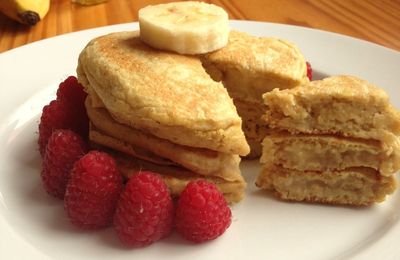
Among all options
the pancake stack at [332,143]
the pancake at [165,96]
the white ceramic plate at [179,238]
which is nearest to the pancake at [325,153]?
the pancake stack at [332,143]

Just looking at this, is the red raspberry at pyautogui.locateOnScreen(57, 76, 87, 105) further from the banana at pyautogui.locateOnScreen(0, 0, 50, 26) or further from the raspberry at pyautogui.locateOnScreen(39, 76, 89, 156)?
the banana at pyautogui.locateOnScreen(0, 0, 50, 26)

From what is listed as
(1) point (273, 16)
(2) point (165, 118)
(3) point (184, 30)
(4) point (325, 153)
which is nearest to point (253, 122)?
(4) point (325, 153)

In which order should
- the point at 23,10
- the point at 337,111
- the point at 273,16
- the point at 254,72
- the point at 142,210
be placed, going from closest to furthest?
the point at 142,210 < the point at 337,111 < the point at 254,72 < the point at 23,10 < the point at 273,16

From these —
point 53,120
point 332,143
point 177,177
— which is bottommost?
point 53,120

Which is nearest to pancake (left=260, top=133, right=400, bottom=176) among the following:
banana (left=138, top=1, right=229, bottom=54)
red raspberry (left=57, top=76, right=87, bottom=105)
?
banana (left=138, top=1, right=229, bottom=54)

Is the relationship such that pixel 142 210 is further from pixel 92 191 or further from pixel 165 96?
pixel 165 96

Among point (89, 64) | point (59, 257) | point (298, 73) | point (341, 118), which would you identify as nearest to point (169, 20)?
point (89, 64)
